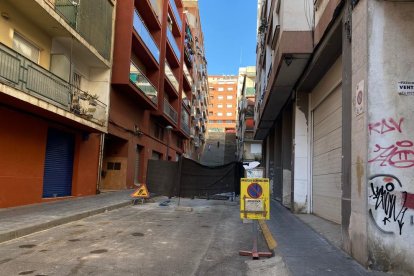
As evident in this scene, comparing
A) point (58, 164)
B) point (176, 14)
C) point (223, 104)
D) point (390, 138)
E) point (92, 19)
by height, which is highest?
point (223, 104)

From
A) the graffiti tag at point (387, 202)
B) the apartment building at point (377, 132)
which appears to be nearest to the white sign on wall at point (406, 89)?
the apartment building at point (377, 132)

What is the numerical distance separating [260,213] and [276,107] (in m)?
13.4

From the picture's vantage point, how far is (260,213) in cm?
720

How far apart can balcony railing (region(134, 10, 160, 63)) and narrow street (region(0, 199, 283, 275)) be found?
14557 mm

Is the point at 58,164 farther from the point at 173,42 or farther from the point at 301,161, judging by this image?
the point at 173,42

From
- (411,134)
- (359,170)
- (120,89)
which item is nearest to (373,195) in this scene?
(359,170)

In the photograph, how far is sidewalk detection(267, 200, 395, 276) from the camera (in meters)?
5.87

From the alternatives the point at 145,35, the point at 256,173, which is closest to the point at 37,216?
the point at 256,173

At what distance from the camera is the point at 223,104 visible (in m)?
121

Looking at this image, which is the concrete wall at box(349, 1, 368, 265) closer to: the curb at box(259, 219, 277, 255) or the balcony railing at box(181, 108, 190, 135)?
the curb at box(259, 219, 277, 255)

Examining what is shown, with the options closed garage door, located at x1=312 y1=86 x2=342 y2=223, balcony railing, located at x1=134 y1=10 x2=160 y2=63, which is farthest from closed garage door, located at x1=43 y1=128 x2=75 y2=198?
closed garage door, located at x1=312 y1=86 x2=342 y2=223

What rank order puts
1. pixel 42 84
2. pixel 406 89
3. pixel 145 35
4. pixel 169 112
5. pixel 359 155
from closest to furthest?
pixel 406 89 < pixel 359 155 < pixel 42 84 < pixel 145 35 < pixel 169 112

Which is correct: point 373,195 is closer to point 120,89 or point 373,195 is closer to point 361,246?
point 361,246

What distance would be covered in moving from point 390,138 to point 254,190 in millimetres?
2335
